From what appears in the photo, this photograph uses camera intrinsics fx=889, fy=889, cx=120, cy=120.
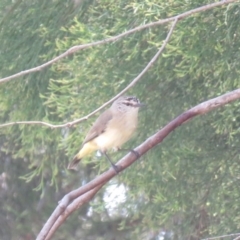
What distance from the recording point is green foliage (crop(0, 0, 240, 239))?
4.13 metres

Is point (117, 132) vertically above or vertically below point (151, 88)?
above

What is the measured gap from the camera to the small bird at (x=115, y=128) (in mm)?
3387

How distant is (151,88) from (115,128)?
3.85 ft

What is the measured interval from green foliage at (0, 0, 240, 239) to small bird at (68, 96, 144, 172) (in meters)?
0.50

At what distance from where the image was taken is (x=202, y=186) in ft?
16.1

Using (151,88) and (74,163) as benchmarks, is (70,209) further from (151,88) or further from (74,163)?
(151,88)

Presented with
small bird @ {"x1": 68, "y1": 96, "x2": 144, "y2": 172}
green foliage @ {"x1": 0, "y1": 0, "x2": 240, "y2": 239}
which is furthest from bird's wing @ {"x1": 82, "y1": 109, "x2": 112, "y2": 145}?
green foliage @ {"x1": 0, "y1": 0, "x2": 240, "y2": 239}

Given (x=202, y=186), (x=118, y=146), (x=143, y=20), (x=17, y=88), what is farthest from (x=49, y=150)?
(x=118, y=146)

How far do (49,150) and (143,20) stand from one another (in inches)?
66.8

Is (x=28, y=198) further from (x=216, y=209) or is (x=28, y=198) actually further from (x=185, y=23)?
(x=185, y=23)

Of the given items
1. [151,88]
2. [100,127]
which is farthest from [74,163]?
[151,88]

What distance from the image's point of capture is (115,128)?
11.2ft

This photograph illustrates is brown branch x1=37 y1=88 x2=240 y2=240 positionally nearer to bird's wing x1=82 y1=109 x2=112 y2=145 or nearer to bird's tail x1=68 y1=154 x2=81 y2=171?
bird's wing x1=82 y1=109 x2=112 y2=145

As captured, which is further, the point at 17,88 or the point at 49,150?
the point at 49,150
